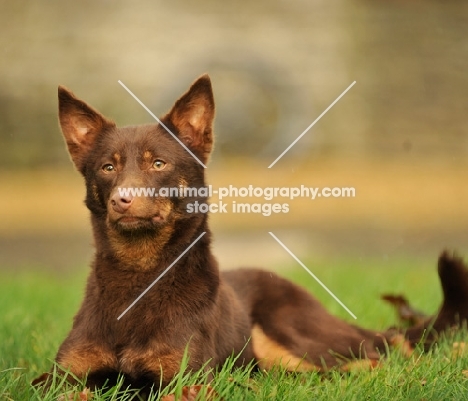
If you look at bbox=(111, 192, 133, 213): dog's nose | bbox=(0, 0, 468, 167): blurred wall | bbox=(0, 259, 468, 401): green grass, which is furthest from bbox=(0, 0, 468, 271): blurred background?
bbox=(111, 192, 133, 213): dog's nose

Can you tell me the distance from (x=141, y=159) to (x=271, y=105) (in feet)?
3.95

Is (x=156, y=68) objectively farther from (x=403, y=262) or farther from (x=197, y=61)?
(x=403, y=262)

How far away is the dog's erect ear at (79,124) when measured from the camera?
3.71 metres

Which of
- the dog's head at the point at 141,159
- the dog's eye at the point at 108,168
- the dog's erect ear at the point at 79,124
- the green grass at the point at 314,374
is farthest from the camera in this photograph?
the dog's erect ear at the point at 79,124

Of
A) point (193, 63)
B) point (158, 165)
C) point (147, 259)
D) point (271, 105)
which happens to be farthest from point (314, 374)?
point (193, 63)

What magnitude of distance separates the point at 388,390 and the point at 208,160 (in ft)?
4.25

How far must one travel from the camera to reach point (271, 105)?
4480 millimetres

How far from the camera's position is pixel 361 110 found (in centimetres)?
502

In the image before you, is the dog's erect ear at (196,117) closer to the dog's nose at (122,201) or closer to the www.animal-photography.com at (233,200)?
the www.animal-photography.com at (233,200)

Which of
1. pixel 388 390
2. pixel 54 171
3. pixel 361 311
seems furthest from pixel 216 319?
pixel 361 311

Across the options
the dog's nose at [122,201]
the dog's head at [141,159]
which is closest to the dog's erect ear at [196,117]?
the dog's head at [141,159]

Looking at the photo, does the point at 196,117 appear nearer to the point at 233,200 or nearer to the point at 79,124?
the point at 79,124

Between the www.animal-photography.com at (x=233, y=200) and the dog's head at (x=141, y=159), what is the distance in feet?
0.03

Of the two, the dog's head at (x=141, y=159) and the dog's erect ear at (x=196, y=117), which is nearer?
the dog's head at (x=141, y=159)
